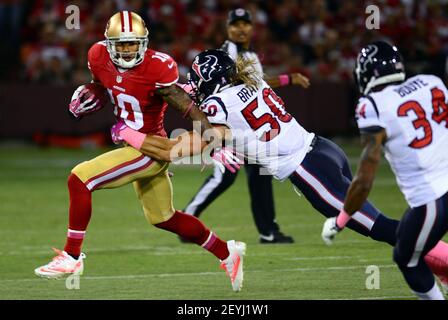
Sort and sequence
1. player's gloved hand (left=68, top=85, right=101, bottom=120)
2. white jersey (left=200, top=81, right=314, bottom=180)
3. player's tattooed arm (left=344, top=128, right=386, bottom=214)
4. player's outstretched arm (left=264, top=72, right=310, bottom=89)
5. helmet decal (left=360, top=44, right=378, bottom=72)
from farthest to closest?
player's outstretched arm (left=264, top=72, right=310, bottom=89) < player's gloved hand (left=68, top=85, right=101, bottom=120) < white jersey (left=200, top=81, right=314, bottom=180) < helmet decal (left=360, top=44, right=378, bottom=72) < player's tattooed arm (left=344, top=128, right=386, bottom=214)

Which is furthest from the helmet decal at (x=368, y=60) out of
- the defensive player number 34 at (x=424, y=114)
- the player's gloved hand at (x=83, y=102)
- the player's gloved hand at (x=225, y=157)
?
the player's gloved hand at (x=83, y=102)

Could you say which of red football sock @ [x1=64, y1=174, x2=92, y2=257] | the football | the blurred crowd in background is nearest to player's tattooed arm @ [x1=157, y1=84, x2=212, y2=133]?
the football

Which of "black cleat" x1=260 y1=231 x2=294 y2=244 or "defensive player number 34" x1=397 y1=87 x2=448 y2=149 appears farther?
"black cleat" x1=260 y1=231 x2=294 y2=244

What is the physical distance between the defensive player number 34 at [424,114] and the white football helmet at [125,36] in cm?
201

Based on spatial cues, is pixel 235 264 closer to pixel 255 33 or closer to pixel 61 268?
pixel 61 268

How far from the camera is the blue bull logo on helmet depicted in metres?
6.30

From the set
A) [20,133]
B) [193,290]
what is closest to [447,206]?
[193,290]

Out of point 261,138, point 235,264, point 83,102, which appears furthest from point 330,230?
point 83,102

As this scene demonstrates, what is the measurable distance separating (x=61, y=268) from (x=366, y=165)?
7.10 feet

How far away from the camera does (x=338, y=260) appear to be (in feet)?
24.5

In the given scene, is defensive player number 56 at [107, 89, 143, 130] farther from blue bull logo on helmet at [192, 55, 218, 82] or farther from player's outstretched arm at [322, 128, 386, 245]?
player's outstretched arm at [322, 128, 386, 245]

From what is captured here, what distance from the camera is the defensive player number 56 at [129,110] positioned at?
6.42 m

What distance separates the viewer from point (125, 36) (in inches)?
250
